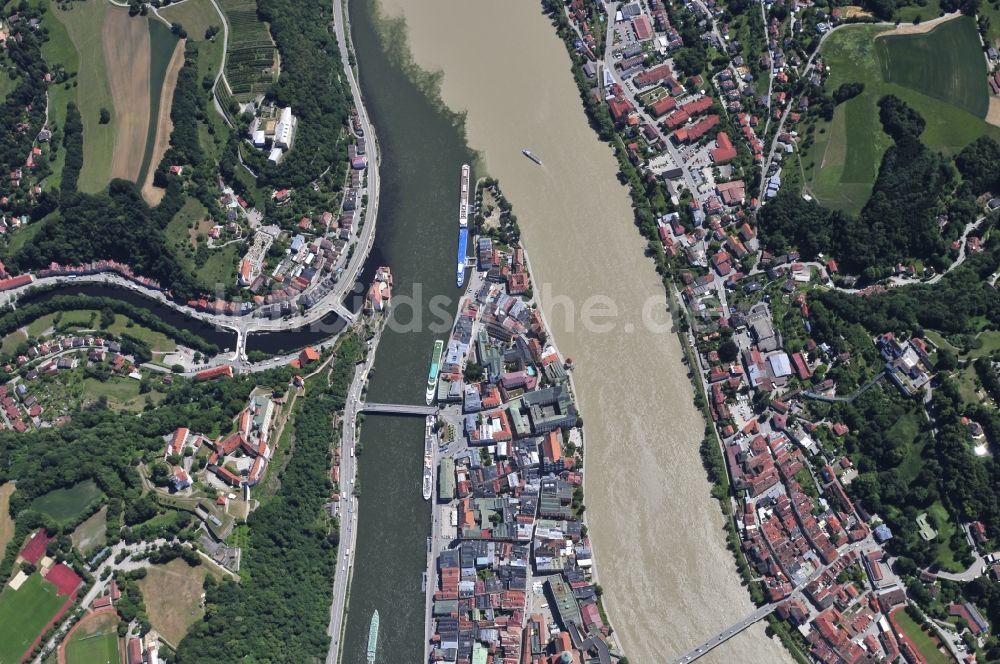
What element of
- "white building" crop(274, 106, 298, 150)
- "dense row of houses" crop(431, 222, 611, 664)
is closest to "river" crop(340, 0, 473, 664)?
"dense row of houses" crop(431, 222, 611, 664)

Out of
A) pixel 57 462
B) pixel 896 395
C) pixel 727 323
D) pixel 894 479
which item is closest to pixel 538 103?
pixel 727 323

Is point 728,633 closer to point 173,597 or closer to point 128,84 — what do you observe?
point 173,597

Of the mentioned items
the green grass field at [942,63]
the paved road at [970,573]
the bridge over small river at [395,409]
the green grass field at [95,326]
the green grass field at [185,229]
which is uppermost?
the green grass field at [942,63]

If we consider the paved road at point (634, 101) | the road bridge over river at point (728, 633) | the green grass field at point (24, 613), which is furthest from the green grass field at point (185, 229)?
the road bridge over river at point (728, 633)

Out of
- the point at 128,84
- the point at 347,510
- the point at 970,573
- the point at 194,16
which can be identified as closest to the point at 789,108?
the point at 970,573

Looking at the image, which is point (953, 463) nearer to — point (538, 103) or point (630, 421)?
point (630, 421)

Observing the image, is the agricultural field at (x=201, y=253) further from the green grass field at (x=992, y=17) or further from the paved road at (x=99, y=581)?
the green grass field at (x=992, y=17)

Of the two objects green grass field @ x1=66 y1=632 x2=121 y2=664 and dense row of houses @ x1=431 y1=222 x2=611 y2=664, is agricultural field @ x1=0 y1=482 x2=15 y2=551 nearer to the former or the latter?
green grass field @ x1=66 y1=632 x2=121 y2=664
